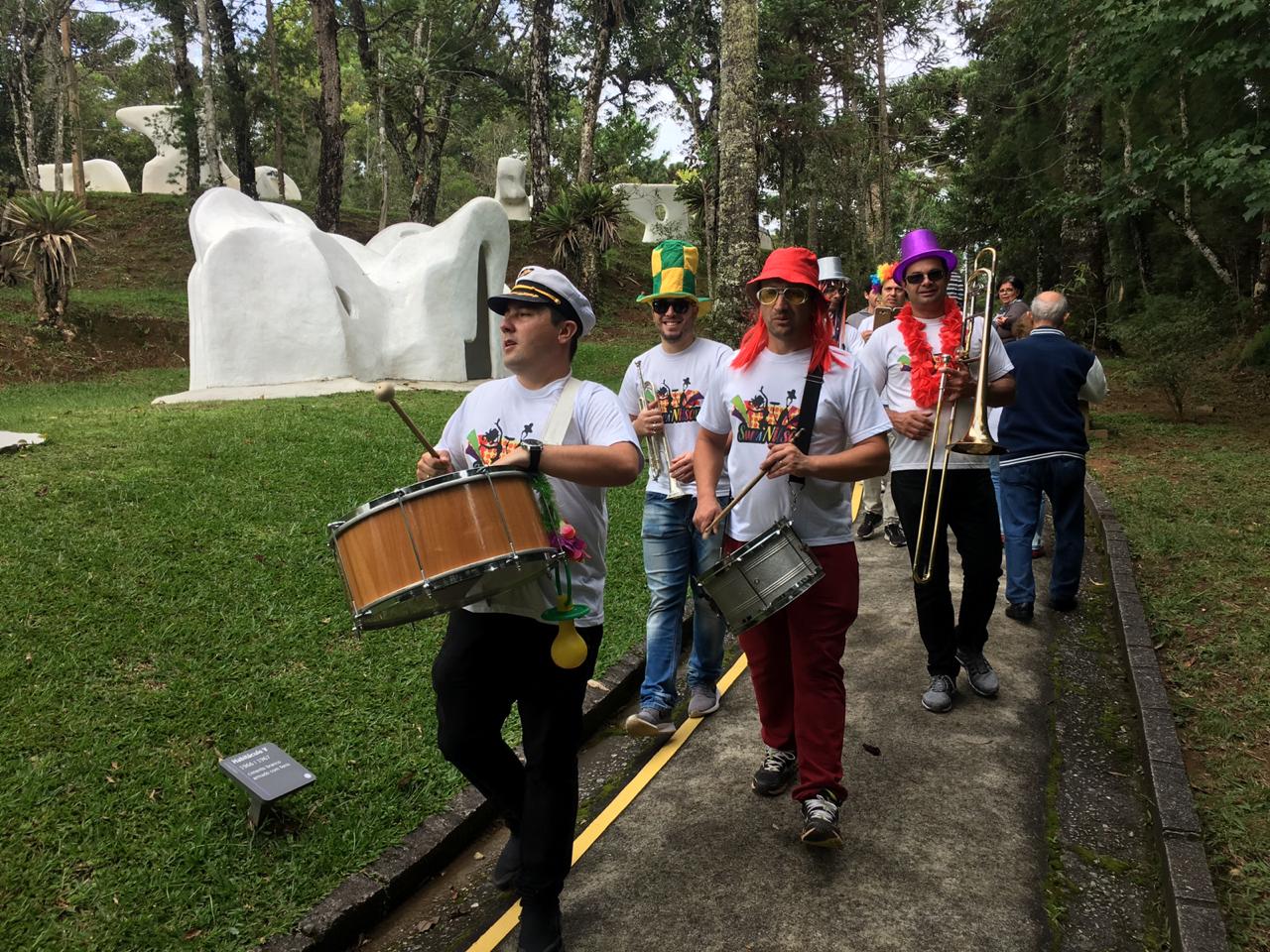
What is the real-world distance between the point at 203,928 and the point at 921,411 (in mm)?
3631

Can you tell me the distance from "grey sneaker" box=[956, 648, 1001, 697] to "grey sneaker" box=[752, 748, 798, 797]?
1347 millimetres

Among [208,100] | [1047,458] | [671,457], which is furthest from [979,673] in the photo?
[208,100]

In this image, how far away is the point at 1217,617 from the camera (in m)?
5.38

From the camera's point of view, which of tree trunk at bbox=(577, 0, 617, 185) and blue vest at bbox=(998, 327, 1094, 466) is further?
tree trunk at bbox=(577, 0, 617, 185)

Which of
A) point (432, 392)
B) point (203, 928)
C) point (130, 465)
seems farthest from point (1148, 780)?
point (432, 392)

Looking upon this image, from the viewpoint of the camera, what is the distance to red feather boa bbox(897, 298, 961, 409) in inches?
171

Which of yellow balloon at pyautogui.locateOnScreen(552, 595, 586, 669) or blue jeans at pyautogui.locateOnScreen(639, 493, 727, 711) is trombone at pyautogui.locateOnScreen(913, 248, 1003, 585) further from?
yellow balloon at pyautogui.locateOnScreen(552, 595, 586, 669)

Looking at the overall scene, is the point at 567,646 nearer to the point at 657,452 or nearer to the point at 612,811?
the point at 612,811

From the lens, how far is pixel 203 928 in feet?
9.88

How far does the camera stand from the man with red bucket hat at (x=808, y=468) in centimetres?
333

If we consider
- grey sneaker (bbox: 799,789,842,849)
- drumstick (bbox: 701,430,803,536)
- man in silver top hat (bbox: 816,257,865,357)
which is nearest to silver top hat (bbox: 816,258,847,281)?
man in silver top hat (bbox: 816,257,865,357)

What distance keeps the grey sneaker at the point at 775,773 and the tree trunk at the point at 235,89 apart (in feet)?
95.7

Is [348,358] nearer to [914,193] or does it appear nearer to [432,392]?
[432,392]

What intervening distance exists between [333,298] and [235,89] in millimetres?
19845
